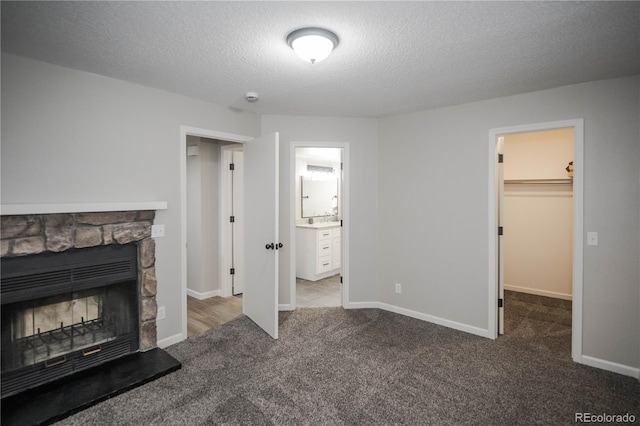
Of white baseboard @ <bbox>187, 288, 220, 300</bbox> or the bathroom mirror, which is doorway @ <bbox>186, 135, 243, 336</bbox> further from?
the bathroom mirror

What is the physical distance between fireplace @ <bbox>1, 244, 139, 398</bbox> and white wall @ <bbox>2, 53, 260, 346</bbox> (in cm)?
32

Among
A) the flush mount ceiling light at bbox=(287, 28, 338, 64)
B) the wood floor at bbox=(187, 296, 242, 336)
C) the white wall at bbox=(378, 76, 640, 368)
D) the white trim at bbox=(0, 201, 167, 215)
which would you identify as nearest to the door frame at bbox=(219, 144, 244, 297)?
the wood floor at bbox=(187, 296, 242, 336)

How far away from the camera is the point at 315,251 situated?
17.8 feet

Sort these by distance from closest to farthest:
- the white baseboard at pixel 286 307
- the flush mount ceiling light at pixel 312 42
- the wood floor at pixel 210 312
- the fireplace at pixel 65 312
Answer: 1. the flush mount ceiling light at pixel 312 42
2. the fireplace at pixel 65 312
3. the wood floor at pixel 210 312
4. the white baseboard at pixel 286 307

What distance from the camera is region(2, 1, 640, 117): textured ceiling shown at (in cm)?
174

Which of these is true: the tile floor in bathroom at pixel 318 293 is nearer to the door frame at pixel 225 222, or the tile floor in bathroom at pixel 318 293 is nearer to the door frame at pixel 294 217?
the door frame at pixel 294 217

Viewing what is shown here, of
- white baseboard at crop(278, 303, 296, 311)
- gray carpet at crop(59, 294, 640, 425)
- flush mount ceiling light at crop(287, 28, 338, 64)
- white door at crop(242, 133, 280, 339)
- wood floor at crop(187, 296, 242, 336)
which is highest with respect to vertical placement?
flush mount ceiling light at crop(287, 28, 338, 64)

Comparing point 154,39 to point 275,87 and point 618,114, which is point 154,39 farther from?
point 618,114

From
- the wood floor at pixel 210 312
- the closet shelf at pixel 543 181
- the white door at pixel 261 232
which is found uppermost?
the closet shelf at pixel 543 181

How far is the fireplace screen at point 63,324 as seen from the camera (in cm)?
231

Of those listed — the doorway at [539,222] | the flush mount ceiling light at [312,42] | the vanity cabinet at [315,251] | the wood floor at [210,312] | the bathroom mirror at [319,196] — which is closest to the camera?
the flush mount ceiling light at [312,42]

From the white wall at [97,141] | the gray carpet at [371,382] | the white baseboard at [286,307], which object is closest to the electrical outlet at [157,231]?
the white wall at [97,141]

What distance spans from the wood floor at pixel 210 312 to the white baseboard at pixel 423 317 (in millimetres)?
1437

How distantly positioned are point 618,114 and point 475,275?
182 centimetres
